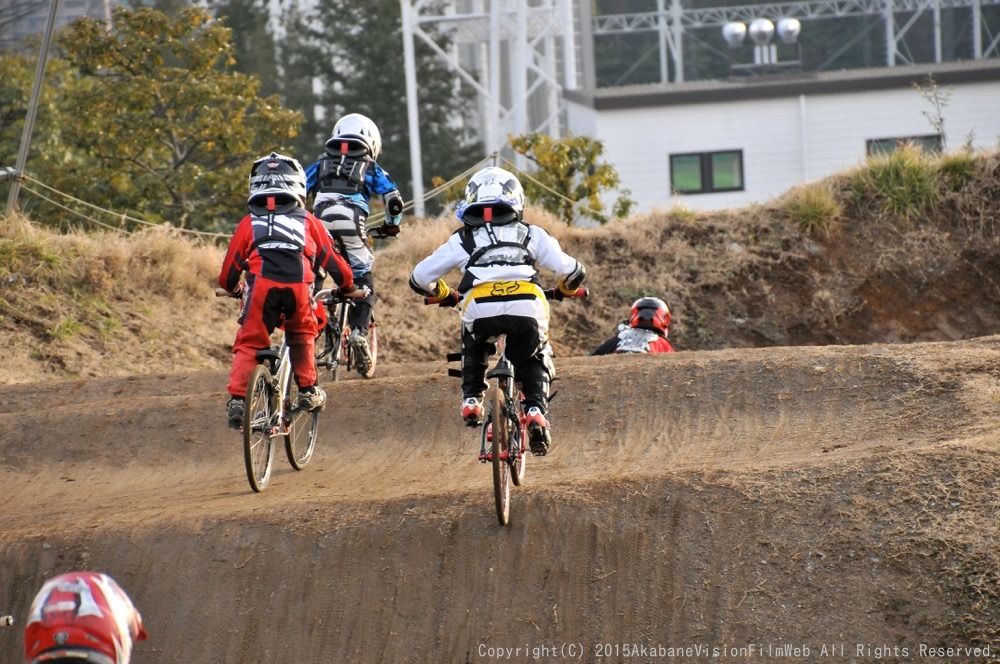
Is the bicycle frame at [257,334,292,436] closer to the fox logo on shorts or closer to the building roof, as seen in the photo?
the fox logo on shorts

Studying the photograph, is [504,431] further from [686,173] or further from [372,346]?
[686,173]

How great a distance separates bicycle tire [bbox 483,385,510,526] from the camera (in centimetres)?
733

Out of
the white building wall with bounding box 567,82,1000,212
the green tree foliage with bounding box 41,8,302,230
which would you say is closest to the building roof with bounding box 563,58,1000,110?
the white building wall with bounding box 567,82,1000,212

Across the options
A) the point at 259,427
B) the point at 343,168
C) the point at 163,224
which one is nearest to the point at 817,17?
the point at 163,224

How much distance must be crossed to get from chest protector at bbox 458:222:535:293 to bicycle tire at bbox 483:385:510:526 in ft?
2.62

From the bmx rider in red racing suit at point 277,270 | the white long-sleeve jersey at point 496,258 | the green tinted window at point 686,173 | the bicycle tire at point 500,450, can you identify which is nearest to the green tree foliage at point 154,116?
the green tinted window at point 686,173

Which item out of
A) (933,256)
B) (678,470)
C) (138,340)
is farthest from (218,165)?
(678,470)

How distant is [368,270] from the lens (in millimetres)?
11422

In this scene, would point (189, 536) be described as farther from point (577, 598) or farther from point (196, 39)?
point (196, 39)

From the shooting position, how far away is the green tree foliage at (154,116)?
23.1 meters

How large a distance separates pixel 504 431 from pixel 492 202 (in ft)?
4.81

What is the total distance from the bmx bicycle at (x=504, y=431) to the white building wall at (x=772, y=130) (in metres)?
21.6

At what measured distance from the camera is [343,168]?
11281 millimetres

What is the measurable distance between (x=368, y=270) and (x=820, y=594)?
5.71 meters
